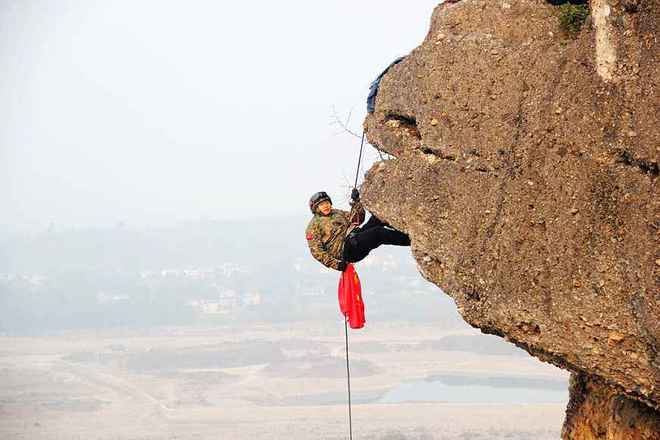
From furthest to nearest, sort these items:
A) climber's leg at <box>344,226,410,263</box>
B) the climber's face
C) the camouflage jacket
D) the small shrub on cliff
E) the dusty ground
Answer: the dusty ground
the climber's face
the camouflage jacket
climber's leg at <box>344,226,410,263</box>
the small shrub on cliff

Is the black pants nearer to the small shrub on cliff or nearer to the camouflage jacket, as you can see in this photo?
the camouflage jacket

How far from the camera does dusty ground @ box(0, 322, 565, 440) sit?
88.8 m

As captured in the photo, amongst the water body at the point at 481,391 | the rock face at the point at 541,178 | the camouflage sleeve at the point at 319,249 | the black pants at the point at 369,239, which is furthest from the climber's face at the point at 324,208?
the water body at the point at 481,391

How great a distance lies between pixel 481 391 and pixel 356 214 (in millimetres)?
92385

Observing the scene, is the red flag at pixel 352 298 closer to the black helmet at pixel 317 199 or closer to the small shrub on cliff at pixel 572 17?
the black helmet at pixel 317 199

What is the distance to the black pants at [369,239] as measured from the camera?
1308 centimetres

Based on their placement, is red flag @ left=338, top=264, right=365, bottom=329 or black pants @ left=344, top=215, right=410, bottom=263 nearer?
black pants @ left=344, top=215, right=410, bottom=263

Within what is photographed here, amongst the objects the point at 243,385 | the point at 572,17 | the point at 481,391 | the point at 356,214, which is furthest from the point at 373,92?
the point at 243,385

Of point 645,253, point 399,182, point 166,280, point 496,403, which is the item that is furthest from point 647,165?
point 166,280

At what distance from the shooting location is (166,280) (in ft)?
626

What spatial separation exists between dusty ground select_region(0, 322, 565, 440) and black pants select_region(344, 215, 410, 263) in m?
68.1

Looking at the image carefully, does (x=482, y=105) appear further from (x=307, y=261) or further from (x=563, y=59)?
(x=307, y=261)

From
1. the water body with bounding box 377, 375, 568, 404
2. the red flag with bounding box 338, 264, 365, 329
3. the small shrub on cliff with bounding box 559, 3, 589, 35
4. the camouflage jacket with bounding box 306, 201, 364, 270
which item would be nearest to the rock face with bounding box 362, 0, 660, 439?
the small shrub on cliff with bounding box 559, 3, 589, 35

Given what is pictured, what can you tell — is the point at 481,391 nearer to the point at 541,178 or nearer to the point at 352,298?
the point at 352,298
